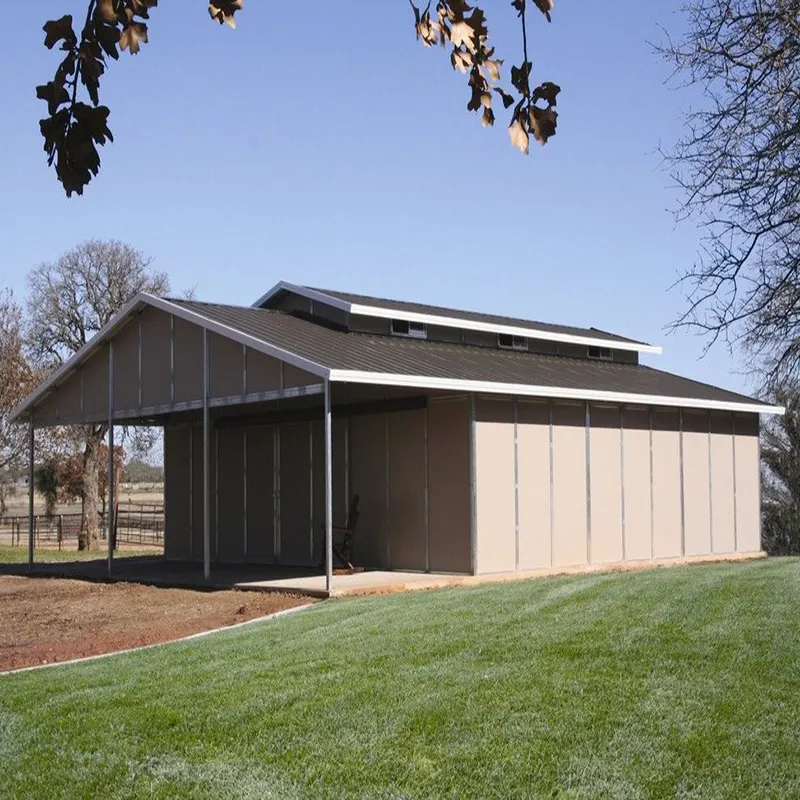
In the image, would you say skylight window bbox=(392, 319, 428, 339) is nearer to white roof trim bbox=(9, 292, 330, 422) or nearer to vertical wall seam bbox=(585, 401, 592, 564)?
vertical wall seam bbox=(585, 401, 592, 564)

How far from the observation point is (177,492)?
26.2m

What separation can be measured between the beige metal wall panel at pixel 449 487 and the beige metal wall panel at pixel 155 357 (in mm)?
5020

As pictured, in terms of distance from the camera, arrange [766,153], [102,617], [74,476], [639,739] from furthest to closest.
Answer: [74,476]
[102,617]
[766,153]
[639,739]

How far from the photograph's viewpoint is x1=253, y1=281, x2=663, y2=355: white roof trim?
21.1m

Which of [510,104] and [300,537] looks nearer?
[510,104]

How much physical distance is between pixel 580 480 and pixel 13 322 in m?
21.5

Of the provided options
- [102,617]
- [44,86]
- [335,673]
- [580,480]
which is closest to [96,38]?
[44,86]

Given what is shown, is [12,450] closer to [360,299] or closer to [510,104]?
[360,299]

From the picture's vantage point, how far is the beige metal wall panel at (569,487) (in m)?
19.3

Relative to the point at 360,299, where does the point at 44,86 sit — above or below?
below

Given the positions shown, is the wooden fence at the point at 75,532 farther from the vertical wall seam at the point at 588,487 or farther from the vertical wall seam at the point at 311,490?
the vertical wall seam at the point at 588,487

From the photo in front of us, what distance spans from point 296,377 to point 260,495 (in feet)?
20.8

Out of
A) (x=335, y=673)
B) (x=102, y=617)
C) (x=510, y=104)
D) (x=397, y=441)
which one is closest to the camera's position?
(x=510, y=104)

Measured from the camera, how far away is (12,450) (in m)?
33.0
